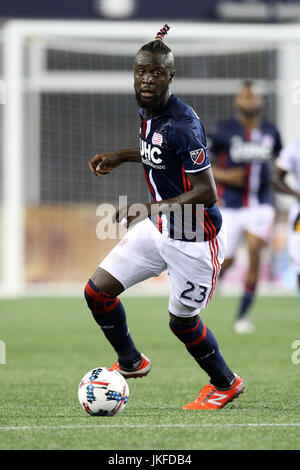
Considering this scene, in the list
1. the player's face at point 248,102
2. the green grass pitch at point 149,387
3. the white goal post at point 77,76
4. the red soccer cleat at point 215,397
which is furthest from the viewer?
the white goal post at point 77,76

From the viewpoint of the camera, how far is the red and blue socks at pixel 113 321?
5.32 meters

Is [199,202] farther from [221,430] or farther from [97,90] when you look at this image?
[97,90]

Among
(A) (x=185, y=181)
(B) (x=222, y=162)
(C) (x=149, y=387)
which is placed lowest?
(C) (x=149, y=387)

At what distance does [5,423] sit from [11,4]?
19.0 m

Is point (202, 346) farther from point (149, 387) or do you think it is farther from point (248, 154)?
point (248, 154)

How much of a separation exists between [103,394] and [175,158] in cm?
134

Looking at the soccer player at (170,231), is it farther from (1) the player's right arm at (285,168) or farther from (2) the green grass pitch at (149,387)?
(1) the player's right arm at (285,168)

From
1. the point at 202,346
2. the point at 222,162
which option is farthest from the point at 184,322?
the point at 222,162

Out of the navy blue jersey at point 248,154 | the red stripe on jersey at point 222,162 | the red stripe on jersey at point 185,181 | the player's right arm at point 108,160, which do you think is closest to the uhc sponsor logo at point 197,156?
the red stripe on jersey at point 185,181

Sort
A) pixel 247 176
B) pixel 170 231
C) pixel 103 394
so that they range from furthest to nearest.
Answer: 1. pixel 247 176
2. pixel 170 231
3. pixel 103 394

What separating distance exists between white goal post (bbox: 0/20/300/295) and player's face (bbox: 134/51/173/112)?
7.07 metres

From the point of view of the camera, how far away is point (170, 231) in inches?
208

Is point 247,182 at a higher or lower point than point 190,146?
lower

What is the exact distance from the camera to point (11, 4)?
22328mm
